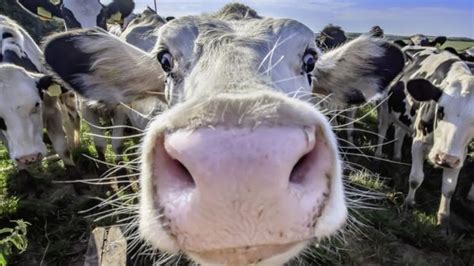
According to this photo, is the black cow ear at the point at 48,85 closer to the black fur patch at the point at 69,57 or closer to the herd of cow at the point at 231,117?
the herd of cow at the point at 231,117

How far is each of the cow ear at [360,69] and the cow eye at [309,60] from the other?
64cm

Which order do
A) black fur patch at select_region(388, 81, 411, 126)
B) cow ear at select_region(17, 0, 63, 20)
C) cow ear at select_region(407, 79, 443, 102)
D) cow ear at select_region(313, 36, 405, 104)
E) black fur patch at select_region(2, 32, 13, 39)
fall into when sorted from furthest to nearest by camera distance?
1. cow ear at select_region(17, 0, 63, 20)
2. black fur patch at select_region(388, 81, 411, 126)
3. black fur patch at select_region(2, 32, 13, 39)
4. cow ear at select_region(407, 79, 443, 102)
5. cow ear at select_region(313, 36, 405, 104)

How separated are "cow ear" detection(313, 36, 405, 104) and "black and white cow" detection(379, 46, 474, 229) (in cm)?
184

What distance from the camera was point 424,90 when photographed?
221 inches

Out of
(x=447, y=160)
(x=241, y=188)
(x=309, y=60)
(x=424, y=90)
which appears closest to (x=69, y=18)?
(x=424, y=90)

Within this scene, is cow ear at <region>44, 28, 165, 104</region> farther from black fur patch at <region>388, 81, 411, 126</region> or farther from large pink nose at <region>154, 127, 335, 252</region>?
black fur patch at <region>388, 81, 411, 126</region>

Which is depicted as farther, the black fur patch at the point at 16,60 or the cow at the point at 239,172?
the black fur patch at the point at 16,60

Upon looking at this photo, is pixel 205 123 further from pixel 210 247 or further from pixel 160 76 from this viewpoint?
pixel 160 76

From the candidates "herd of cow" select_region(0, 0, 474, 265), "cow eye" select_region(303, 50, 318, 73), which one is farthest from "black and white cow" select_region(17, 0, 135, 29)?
"cow eye" select_region(303, 50, 318, 73)

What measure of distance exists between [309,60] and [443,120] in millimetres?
3240

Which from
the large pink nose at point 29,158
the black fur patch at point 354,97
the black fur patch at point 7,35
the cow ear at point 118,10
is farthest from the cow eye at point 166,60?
the cow ear at point 118,10

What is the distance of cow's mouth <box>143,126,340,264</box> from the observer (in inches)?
54.1

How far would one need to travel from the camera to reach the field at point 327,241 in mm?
4328

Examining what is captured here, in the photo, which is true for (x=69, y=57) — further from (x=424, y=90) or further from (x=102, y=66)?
(x=424, y=90)
